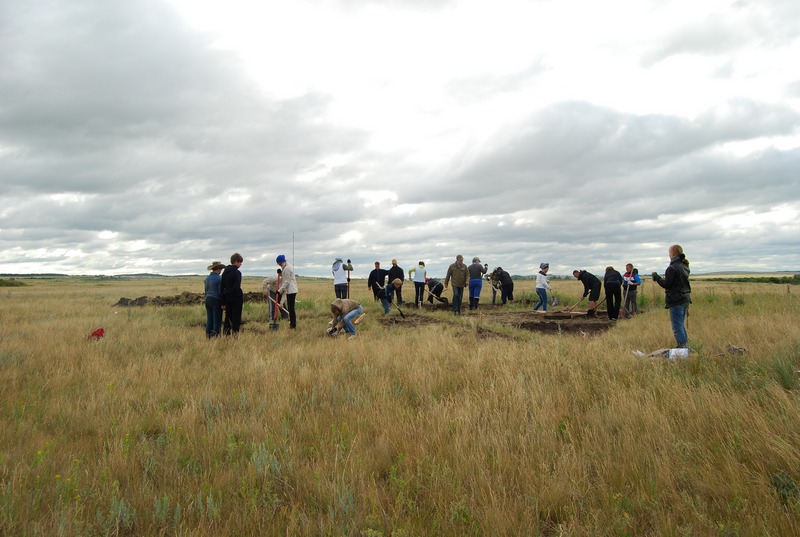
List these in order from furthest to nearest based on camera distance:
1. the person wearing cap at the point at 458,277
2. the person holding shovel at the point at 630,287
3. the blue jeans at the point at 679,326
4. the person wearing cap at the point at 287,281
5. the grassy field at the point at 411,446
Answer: the person wearing cap at the point at 458,277 < the person holding shovel at the point at 630,287 < the person wearing cap at the point at 287,281 < the blue jeans at the point at 679,326 < the grassy field at the point at 411,446

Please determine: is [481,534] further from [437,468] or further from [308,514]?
[308,514]

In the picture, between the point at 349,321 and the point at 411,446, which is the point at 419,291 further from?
the point at 411,446

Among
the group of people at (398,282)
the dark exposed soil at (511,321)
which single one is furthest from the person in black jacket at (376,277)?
the dark exposed soil at (511,321)

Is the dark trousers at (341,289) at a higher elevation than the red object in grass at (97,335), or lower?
higher

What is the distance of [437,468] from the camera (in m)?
3.34

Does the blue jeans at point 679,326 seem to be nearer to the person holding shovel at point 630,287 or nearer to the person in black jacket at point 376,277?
the person holding shovel at point 630,287

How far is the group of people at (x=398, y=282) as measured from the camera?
816cm

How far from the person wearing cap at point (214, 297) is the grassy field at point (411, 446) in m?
3.01

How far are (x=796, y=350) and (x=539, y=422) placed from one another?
4259mm

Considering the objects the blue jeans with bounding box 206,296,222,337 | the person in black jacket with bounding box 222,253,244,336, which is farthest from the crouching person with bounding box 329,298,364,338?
the blue jeans with bounding box 206,296,222,337

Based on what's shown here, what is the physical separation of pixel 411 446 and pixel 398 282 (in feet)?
38.2

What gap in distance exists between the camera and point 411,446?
3.81 meters

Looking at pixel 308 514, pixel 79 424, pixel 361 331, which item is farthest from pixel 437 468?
pixel 361 331

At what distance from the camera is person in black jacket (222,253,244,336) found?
1020 centimetres
